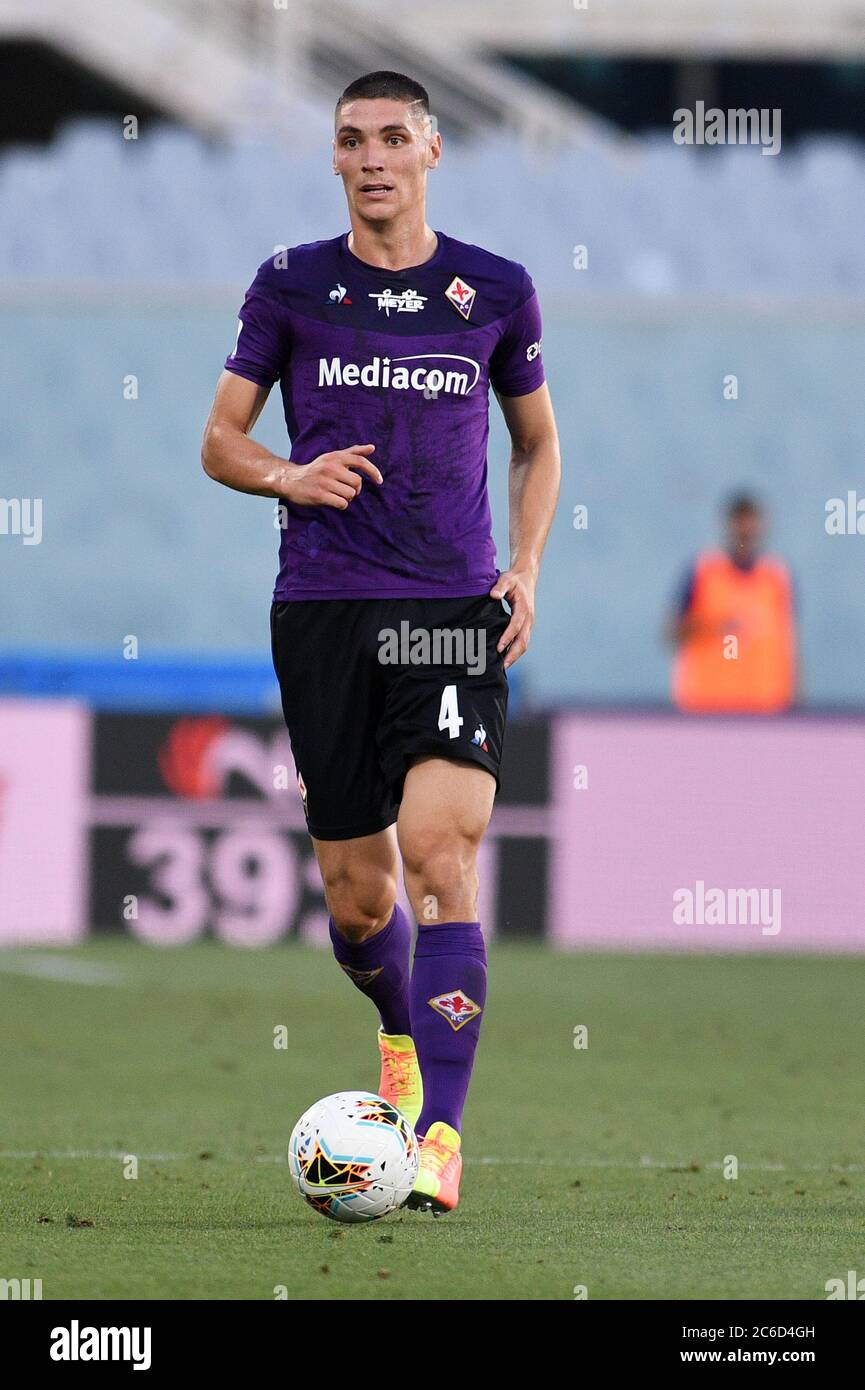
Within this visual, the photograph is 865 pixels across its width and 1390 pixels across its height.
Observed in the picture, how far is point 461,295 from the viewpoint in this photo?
17.2ft

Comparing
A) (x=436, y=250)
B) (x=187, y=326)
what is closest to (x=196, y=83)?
(x=187, y=326)

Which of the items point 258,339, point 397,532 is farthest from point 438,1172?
point 258,339

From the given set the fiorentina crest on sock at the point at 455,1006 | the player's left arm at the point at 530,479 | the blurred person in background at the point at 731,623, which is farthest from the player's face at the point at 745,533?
the fiorentina crest on sock at the point at 455,1006

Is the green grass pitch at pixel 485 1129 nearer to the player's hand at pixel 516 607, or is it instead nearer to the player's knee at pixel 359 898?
the player's knee at pixel 359 898

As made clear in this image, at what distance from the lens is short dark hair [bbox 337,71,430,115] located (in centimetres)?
514

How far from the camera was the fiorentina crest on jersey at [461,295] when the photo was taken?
5.24 m

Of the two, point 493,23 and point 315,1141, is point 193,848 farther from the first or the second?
point 493,23

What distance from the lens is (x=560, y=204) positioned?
61.3 feet

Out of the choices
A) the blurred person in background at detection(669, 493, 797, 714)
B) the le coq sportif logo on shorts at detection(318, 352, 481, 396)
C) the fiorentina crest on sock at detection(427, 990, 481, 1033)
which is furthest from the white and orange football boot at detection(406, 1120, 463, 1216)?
the blurred person in background at detection(669, 493, 797, 714)

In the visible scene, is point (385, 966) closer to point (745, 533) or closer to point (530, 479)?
point (530, 479)

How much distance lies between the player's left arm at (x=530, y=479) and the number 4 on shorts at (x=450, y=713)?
1.04 feet

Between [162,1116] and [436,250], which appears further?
[162,1116]

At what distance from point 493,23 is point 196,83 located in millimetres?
4571

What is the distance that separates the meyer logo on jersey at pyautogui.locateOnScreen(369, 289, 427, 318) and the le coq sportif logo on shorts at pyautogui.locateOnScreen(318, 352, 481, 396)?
4.7 inches
